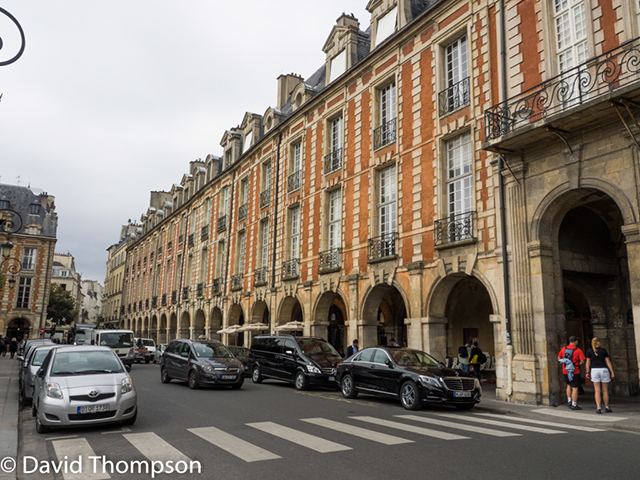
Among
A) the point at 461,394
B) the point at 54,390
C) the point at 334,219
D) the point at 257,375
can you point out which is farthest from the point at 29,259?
the point at 461,394

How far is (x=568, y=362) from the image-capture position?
11.1 meters

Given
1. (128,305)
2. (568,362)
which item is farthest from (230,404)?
(128,305)

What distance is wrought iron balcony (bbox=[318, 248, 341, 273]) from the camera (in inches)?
809

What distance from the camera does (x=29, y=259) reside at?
56.7m

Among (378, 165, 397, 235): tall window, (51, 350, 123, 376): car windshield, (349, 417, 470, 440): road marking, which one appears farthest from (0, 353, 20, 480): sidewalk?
(378, 165, 397, 235): tall window

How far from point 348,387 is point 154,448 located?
284 inches

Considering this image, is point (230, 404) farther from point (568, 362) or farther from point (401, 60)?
point (401, 60)

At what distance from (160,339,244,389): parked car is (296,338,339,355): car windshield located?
7.14 feet

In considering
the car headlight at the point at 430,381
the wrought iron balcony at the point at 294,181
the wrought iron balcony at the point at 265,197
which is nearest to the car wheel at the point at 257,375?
the car headlight at the point at 430,381

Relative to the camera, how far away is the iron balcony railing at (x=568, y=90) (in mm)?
10727

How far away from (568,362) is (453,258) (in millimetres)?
4705

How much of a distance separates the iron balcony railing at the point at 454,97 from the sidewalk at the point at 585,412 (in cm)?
875

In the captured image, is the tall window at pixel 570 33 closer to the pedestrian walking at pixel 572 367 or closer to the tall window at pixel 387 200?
the pedestrian walking at pixel 572 367

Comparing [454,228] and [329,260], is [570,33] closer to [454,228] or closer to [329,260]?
[454,228]
